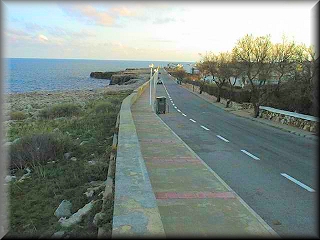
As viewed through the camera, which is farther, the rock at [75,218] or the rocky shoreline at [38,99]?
the rocky shoreline at [38,99]

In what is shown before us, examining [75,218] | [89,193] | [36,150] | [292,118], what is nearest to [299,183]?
[89,193]

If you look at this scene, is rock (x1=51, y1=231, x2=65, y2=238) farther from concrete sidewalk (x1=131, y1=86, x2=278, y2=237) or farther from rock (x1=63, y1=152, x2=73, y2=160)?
rock (x1=63, y1=152, x2=73, y2=160)

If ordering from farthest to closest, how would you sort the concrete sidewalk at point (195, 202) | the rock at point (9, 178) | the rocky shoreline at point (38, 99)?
1. the rocky shoreline at point (38, 99)
2. the rock at point (9, 178)
3. the concrete sidewalk at point (195, 202)

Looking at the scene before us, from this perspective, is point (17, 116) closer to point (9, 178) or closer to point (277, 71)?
point (9, 178)

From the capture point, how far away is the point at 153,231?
3904 mm

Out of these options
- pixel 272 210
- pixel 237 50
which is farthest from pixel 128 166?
pixel 237 50

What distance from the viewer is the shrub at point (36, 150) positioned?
11500mm

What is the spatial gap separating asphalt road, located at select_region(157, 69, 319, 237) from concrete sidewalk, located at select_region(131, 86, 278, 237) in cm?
55

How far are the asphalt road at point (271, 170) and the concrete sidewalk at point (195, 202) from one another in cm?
55

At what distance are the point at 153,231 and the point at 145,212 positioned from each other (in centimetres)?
57

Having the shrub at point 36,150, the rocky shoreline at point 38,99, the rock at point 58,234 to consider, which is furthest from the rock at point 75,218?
the rocky shoreline at point 38,99

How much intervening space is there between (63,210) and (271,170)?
5.94 metres

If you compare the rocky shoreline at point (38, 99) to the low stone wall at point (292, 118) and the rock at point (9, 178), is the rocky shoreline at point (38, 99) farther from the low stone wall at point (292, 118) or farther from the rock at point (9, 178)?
the low stone wall at point (292, 118)

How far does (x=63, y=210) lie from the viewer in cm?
726
